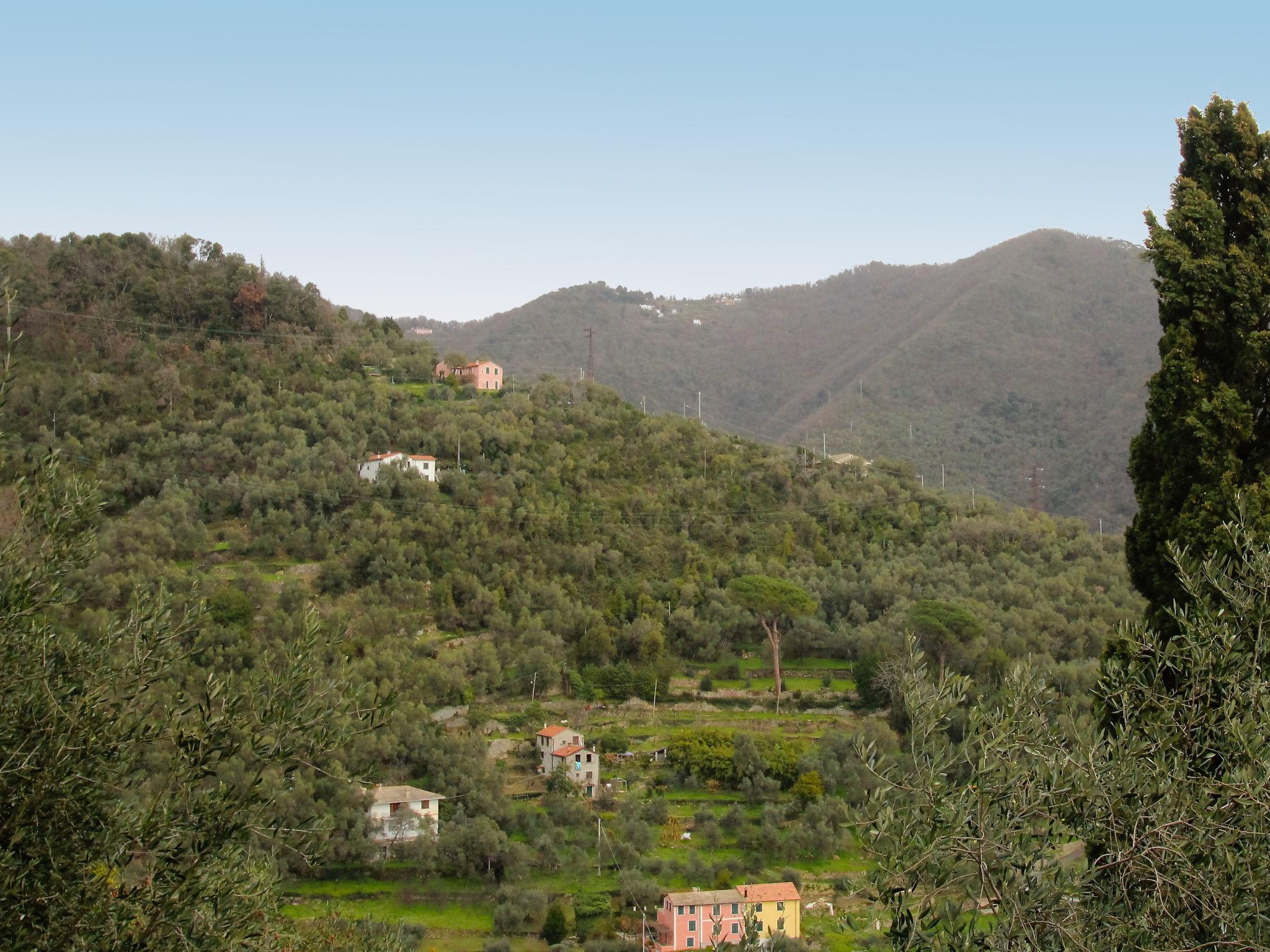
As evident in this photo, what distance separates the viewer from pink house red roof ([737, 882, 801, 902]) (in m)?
14.7

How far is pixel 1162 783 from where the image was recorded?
3357mm

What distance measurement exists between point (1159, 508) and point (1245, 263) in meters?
1.67

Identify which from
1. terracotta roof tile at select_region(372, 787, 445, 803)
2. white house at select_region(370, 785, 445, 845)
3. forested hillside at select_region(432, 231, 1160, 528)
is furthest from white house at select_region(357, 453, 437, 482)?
forested hillside at select_region(432, 231, 1160, 528)

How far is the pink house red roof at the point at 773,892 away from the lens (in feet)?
48.3

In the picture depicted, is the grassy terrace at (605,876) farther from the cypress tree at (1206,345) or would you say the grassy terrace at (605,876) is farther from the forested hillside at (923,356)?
the forested hillside at (923,356)

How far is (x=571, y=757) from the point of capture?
2092 cm

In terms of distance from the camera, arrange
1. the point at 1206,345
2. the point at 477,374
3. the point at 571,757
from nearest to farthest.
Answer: the point at 1206,345 < the point at 571,757 < the point at 477,374

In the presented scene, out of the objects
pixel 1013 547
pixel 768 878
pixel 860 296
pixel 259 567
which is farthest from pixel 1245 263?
pixel 860 296

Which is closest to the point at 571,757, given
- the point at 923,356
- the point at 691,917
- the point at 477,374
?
the point at 691,917

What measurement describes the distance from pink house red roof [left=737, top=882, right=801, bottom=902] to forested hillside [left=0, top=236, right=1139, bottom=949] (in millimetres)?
2844

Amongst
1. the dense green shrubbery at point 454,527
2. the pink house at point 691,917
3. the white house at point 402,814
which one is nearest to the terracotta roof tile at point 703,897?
the pink house at point 691,917

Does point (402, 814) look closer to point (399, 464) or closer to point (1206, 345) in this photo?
point (399, 464)

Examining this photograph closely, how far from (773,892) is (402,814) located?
22.7 ft

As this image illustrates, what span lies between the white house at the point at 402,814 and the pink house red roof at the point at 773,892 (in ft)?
19.4
